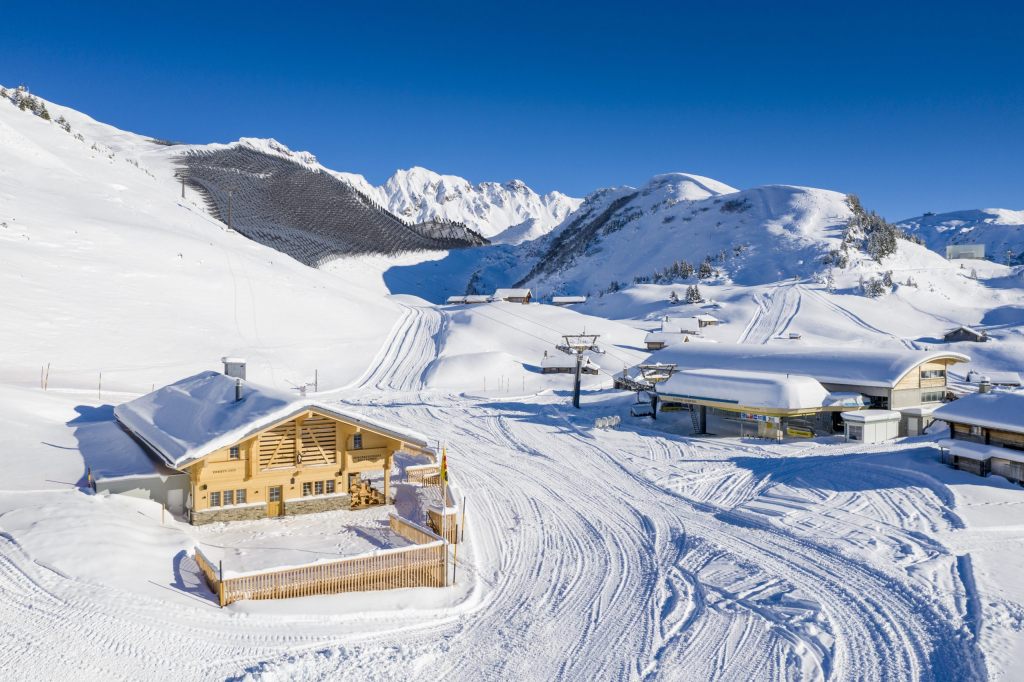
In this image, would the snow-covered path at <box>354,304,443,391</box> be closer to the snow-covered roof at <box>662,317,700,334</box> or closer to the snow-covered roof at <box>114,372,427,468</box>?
the snow-covered roof at <box>662,317,700,334</box>

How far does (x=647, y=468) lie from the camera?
2394 cm

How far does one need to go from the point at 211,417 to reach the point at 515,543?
8.57 meters

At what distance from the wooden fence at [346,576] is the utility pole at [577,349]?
23192mm

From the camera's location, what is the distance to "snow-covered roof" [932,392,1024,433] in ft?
72.5

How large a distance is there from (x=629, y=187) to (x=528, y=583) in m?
169

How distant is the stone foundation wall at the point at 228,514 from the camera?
16688 millimetres

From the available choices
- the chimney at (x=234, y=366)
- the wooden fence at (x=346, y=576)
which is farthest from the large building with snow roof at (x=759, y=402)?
the wooden fence at (x=346, y=576)

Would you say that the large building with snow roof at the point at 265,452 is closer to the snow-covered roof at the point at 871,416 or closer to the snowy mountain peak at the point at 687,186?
the snow-covered roof at the point at 871,416

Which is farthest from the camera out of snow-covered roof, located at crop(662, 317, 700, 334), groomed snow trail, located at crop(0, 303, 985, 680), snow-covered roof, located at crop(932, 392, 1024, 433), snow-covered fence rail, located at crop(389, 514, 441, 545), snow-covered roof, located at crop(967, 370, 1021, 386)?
snow-covered roof, located at crop(662, 317, 700, 334)

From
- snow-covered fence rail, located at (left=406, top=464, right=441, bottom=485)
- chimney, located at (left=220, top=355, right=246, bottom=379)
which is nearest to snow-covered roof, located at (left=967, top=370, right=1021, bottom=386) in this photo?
snow-covered fence rail, located at (left=406, top=464, right=441, bottom=485)

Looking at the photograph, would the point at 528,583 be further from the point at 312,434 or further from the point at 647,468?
the point at 647,468

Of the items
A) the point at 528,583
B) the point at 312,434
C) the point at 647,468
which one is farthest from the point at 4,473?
the point at 647,468

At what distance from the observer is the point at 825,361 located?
33.5 m

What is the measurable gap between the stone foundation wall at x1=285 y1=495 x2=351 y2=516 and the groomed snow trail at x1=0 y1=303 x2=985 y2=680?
3535 millimetres
